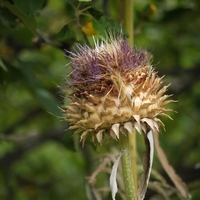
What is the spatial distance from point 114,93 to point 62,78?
86 cm

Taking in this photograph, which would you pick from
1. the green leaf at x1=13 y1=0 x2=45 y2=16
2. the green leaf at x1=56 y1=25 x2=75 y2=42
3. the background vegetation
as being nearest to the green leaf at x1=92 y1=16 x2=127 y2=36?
the background vegetation

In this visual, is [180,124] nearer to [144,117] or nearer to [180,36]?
[180,36]

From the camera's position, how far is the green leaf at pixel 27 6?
195 centimetres

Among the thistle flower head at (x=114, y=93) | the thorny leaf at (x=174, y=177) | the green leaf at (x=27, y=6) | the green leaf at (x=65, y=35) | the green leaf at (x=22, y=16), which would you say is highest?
the green leaf at (x=22, y=16)

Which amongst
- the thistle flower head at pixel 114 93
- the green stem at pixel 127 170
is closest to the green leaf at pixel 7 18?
the thistle flower head at pixel 114 93

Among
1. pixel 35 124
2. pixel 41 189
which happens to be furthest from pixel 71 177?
pixel 35 124

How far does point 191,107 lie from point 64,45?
198 cm

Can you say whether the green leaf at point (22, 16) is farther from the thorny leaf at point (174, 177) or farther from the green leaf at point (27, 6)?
the thorny leaf at point (174, 177)

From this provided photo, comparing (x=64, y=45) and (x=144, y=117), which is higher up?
(x=64, y=45)

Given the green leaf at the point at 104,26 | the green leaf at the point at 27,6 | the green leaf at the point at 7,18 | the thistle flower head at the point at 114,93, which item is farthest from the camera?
the green leaf at the point at 7,18

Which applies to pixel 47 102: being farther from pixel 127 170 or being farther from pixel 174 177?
pixel 127 170

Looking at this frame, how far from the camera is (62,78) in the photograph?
264 centimetres

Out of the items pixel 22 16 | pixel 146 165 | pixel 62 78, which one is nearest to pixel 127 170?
pixel 146 165

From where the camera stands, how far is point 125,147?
1.83 meters
